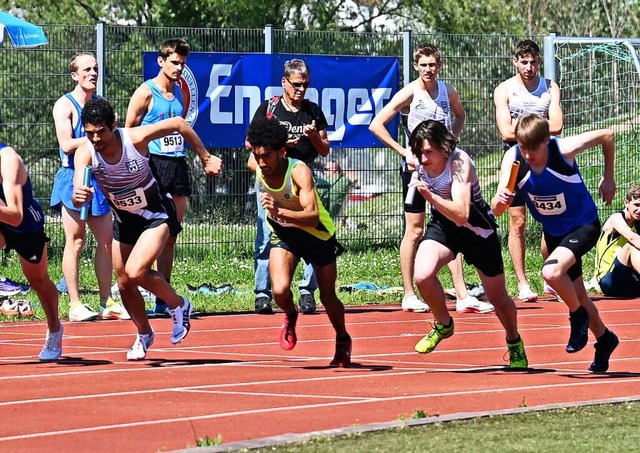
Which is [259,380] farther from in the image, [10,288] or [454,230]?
[10,288]

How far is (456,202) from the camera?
9461 mm

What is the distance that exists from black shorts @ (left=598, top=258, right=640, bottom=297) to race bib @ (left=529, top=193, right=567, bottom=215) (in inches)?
223

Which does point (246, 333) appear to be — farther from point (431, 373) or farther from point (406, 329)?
point (431, 373)

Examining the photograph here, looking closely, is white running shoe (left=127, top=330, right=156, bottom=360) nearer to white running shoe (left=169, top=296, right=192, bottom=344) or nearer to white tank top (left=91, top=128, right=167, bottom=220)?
white running shoe (left=169, top=296, right=192, bottom=344)

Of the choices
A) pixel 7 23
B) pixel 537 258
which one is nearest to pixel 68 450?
pixel 7 23

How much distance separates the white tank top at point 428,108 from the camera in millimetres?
13422

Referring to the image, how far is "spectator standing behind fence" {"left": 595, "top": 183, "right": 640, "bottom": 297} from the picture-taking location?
14.9 meters

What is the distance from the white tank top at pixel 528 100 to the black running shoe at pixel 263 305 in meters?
3.07

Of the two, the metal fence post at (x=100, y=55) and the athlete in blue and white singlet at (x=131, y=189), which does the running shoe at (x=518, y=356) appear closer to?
the athlete in blue and white singlet at (x=131, y=189)

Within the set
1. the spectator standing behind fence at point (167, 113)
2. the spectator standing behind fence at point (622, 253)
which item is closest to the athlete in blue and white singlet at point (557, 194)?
the spectator standing behind fence at point (167, 113)

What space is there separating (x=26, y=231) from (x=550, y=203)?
3657 mm

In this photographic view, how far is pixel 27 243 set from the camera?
32.9 feet

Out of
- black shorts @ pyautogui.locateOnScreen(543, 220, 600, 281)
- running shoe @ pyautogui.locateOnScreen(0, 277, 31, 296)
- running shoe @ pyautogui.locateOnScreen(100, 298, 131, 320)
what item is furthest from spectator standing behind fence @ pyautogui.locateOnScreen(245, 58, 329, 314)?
running shoe @ pyautogui.locateOnScreen(0, 277, 31, 296)

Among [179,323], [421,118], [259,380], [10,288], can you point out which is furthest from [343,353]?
[10,288]
